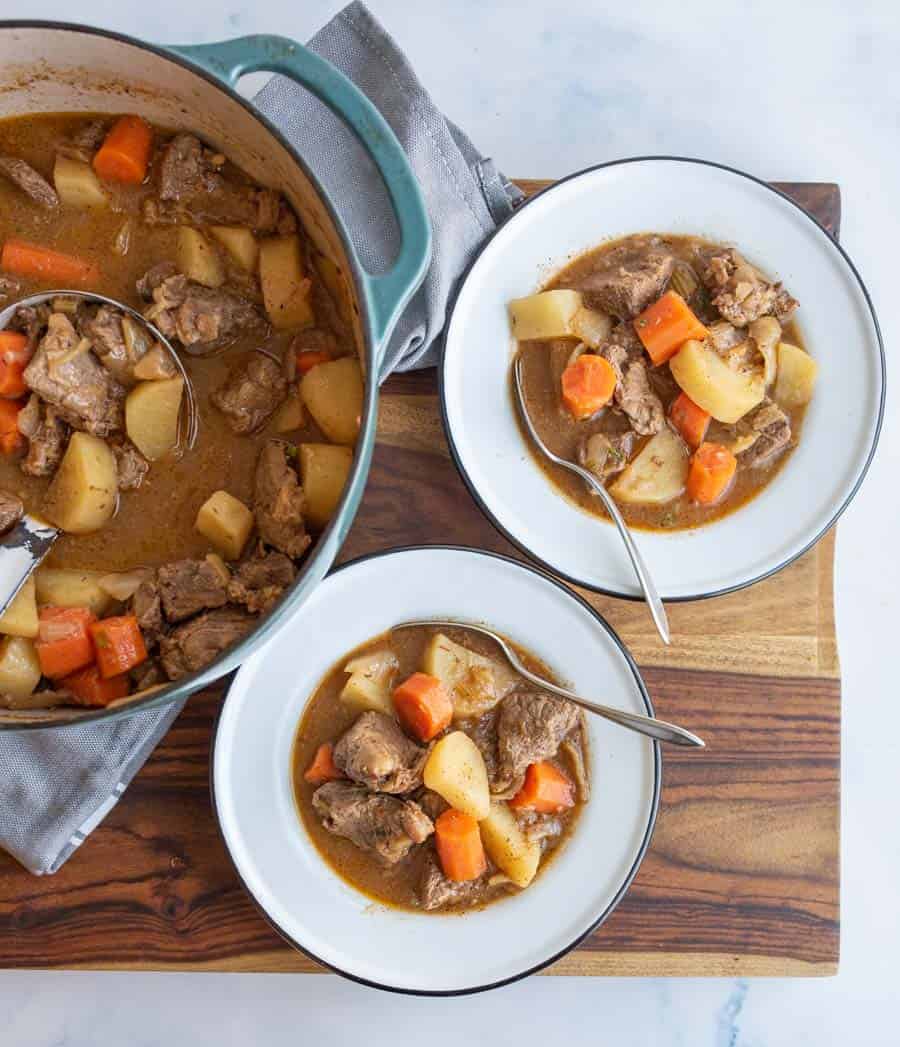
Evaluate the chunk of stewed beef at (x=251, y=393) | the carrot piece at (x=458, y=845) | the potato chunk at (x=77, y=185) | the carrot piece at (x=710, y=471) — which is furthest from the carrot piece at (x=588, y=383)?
the potato chunk at (x=77, y=185)

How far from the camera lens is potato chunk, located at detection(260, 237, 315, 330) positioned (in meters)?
2.31

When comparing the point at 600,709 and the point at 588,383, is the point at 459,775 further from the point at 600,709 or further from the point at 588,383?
the point at 588,383

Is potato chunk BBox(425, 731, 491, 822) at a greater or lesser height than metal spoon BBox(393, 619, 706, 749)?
lesser

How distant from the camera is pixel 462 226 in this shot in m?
2.54

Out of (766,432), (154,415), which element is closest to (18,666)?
(154,415)

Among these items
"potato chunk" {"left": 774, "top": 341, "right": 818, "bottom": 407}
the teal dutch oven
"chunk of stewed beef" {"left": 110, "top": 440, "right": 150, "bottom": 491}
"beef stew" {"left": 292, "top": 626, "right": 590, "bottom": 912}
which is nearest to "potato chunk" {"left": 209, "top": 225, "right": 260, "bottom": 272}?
the teal dutch oven

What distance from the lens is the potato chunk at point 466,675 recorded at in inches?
99.4

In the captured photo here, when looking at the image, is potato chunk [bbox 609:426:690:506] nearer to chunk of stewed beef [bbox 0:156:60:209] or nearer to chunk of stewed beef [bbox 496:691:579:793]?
chunk of stewed beef [bbox 496:691:579:793]

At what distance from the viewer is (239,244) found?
2.33 m

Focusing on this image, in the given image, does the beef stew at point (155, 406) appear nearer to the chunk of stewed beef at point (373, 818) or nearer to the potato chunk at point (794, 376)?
the chunk of stewed beef at point (373, 818)

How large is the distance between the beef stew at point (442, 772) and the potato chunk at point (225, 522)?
419 mm

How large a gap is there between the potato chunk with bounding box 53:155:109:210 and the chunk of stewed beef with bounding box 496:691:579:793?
1.45 meters

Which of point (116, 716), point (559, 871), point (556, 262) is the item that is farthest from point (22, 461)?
point (559, 871)

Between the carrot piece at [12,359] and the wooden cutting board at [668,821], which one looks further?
the wooden cutting board at [668,821]
